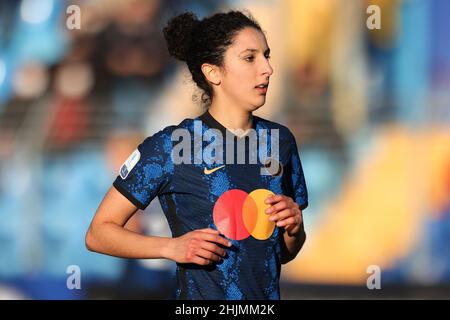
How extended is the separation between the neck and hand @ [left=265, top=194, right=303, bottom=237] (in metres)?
0.29

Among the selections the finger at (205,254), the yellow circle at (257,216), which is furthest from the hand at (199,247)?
the yellow circle at (257,216)

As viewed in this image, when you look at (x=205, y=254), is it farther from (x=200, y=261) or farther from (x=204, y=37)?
(x=204, y=37)

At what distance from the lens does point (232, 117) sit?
2840 mm

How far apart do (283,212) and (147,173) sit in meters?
0.45

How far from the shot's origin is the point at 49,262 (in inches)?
250

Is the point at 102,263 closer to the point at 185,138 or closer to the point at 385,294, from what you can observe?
the point at 385,294

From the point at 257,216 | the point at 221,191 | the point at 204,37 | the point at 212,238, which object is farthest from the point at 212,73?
the point at 212,238

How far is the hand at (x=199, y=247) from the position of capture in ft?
8.39

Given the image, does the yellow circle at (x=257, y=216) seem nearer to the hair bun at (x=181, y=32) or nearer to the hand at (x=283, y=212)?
the hand at (x=283, y=212)

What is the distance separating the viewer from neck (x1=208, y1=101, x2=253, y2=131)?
2.84m

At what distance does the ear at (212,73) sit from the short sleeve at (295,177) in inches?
13.0

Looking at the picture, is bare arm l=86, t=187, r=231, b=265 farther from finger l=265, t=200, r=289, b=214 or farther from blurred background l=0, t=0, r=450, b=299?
blurred background l=0, t=0, r=450, b=299
